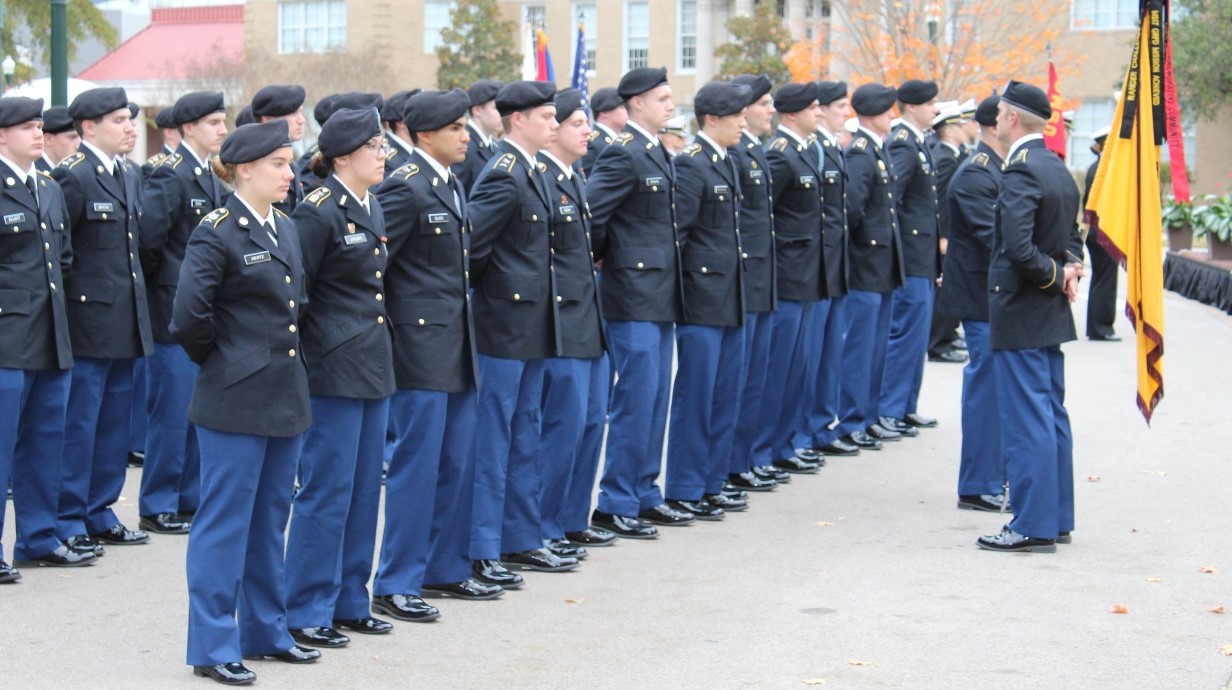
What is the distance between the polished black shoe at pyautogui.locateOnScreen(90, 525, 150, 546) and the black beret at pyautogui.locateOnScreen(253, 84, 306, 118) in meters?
2.31

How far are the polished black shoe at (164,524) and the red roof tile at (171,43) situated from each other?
5259 cm

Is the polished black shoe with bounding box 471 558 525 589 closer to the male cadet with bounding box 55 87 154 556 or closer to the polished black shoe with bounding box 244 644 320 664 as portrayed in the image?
the polished black shoe with bounding box 244 644 320 664

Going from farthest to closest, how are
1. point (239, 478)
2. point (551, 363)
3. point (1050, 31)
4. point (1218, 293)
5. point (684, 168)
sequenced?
point (1050, 31)
point (1218, 293)
point (684, 168)
point (551, 363)
point (239, 478)

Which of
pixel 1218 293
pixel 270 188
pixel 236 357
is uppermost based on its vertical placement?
pixel 270 188

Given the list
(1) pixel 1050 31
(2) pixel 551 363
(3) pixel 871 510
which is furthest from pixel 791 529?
(1) pixel 1050 31

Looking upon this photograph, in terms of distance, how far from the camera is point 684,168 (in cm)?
987

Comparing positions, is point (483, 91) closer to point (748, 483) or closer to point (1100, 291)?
point (748, 483)

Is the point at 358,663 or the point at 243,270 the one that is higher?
the point at 243,270

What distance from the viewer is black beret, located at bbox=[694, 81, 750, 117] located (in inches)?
385

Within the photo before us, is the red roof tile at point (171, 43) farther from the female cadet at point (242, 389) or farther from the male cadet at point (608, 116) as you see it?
the female cadet at point (242, 389)

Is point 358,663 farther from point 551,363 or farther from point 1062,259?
point 1062,259

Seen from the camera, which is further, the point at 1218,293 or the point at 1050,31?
the point at 1050,31

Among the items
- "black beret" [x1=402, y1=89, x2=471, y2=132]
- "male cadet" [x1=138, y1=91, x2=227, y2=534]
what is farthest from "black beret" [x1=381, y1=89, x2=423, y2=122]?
"black beret" [x1=402, y1=89, x2=471, y2=132]

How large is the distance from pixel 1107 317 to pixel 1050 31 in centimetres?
2218
